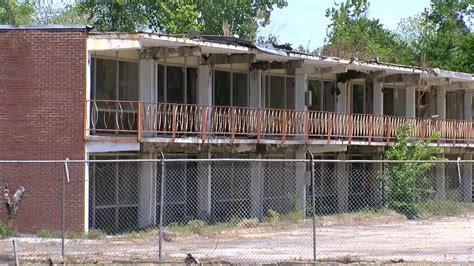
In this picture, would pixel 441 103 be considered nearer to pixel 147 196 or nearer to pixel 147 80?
pixel 147 80

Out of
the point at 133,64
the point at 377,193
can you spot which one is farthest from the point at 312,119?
the point at 133,64

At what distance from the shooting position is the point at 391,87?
3759 cm

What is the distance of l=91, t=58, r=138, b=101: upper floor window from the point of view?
82.1 feet

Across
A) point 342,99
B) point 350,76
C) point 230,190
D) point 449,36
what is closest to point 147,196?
point 230,190

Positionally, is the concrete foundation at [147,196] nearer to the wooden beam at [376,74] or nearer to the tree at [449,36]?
the wooden beam at [376,74]

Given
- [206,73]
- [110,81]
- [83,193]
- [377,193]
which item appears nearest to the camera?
[83,193]

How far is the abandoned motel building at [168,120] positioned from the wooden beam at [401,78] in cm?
8

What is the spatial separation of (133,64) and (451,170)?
62.1 ft

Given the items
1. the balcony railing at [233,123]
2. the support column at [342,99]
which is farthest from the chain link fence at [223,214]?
the support column at [342,99]

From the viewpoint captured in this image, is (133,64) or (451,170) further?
(451,170)

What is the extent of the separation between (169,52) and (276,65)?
551 cm

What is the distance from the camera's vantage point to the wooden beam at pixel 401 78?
34.8m

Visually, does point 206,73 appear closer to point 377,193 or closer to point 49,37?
point 49,37

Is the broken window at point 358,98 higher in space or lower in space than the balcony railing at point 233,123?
higher
